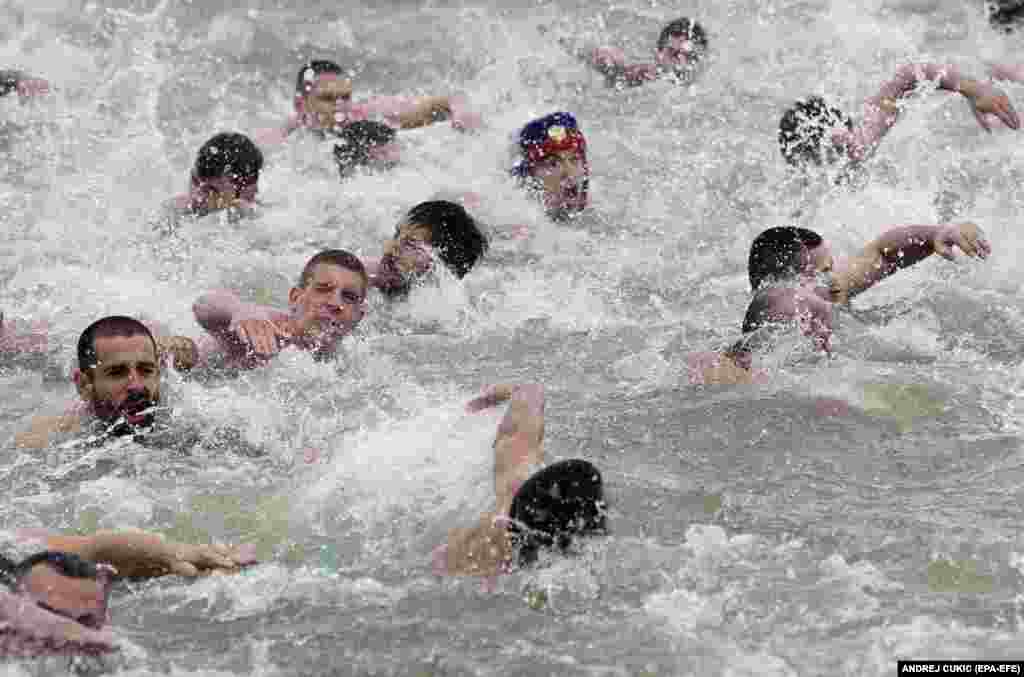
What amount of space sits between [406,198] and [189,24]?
414 centimetres

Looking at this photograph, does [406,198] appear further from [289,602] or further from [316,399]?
[289,602]

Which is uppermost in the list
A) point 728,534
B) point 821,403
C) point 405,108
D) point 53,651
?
point 405,108

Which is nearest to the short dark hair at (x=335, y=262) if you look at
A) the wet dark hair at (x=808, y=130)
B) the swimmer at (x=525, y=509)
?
the swimmer at (x=525, y=509)

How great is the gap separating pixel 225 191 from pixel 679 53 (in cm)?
383

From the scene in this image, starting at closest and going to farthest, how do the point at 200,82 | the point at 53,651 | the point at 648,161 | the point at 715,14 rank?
the point at 53,651 < the point at 648,161 < the point at 200,82 < the point at 715,14

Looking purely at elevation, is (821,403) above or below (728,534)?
above

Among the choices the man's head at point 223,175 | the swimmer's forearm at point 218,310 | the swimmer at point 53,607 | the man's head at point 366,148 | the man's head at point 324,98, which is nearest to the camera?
the swimmer at point 53,607

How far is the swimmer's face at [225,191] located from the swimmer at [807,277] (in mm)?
3237

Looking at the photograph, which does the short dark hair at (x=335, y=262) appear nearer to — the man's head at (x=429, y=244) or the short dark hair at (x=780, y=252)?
the man's head at (x=429, y=244)

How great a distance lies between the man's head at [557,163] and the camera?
916 centimetres

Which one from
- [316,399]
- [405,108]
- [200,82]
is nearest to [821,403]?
→ [316,399]

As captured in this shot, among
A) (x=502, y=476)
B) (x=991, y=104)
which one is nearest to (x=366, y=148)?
(x=991, y=104)

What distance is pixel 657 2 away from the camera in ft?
44.1

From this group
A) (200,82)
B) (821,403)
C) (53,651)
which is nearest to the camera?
(53,651)
